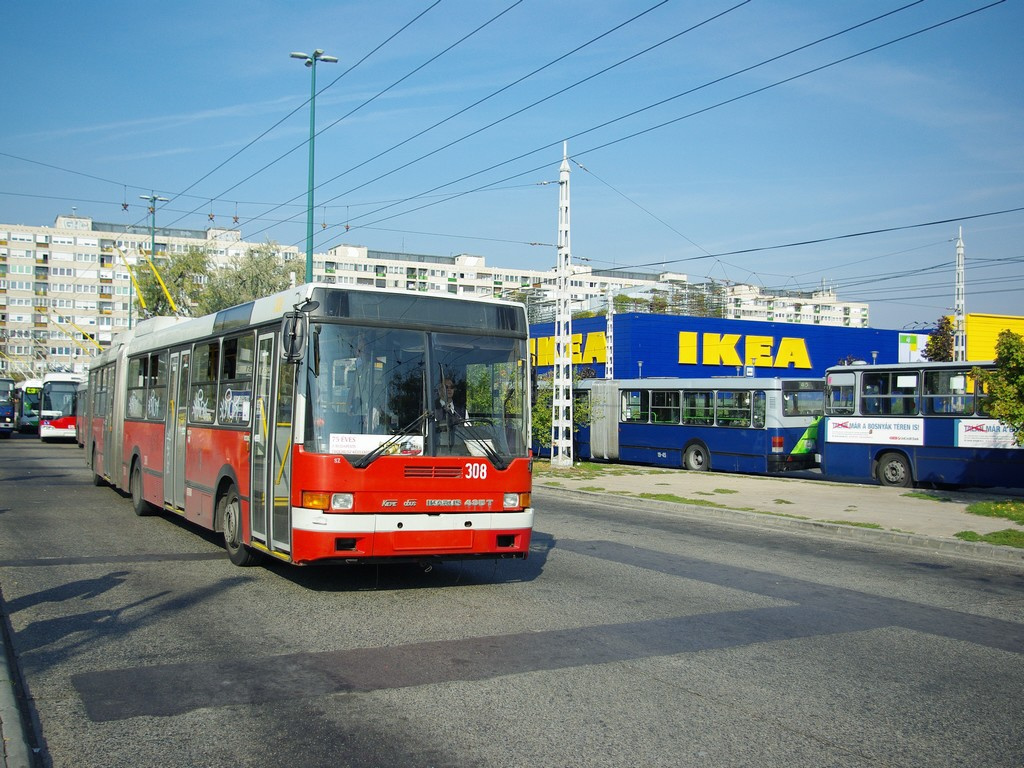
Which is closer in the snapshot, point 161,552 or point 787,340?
point 161,552

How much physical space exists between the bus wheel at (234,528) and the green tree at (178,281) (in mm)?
49600

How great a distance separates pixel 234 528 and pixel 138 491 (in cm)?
598

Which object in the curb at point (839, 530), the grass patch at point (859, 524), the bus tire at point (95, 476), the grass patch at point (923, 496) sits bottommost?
the curb at point (839, 530)

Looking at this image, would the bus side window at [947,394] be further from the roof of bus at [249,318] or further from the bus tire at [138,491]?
the bus tire at [138,491]

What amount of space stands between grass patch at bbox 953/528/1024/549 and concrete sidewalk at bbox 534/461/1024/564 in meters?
0.18

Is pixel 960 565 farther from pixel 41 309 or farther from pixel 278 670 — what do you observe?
pixel 41 309

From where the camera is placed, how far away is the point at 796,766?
15.1ft

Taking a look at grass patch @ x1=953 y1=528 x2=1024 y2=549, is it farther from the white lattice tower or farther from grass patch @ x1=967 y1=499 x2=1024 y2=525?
the white lattice tower

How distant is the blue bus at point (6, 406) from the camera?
2066 inches

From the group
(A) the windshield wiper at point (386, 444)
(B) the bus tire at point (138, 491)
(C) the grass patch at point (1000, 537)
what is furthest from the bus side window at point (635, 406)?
(A) the windshield wiper at point (386, 444)

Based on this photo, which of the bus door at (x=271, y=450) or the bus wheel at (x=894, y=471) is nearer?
the bus door at (x=271, y=450)

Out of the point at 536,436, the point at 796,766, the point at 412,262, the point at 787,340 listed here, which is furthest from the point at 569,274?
the point at 412,262

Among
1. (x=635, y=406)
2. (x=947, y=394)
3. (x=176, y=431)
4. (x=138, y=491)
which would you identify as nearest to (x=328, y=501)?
(x=176, y=431)

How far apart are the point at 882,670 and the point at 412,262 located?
130 m
